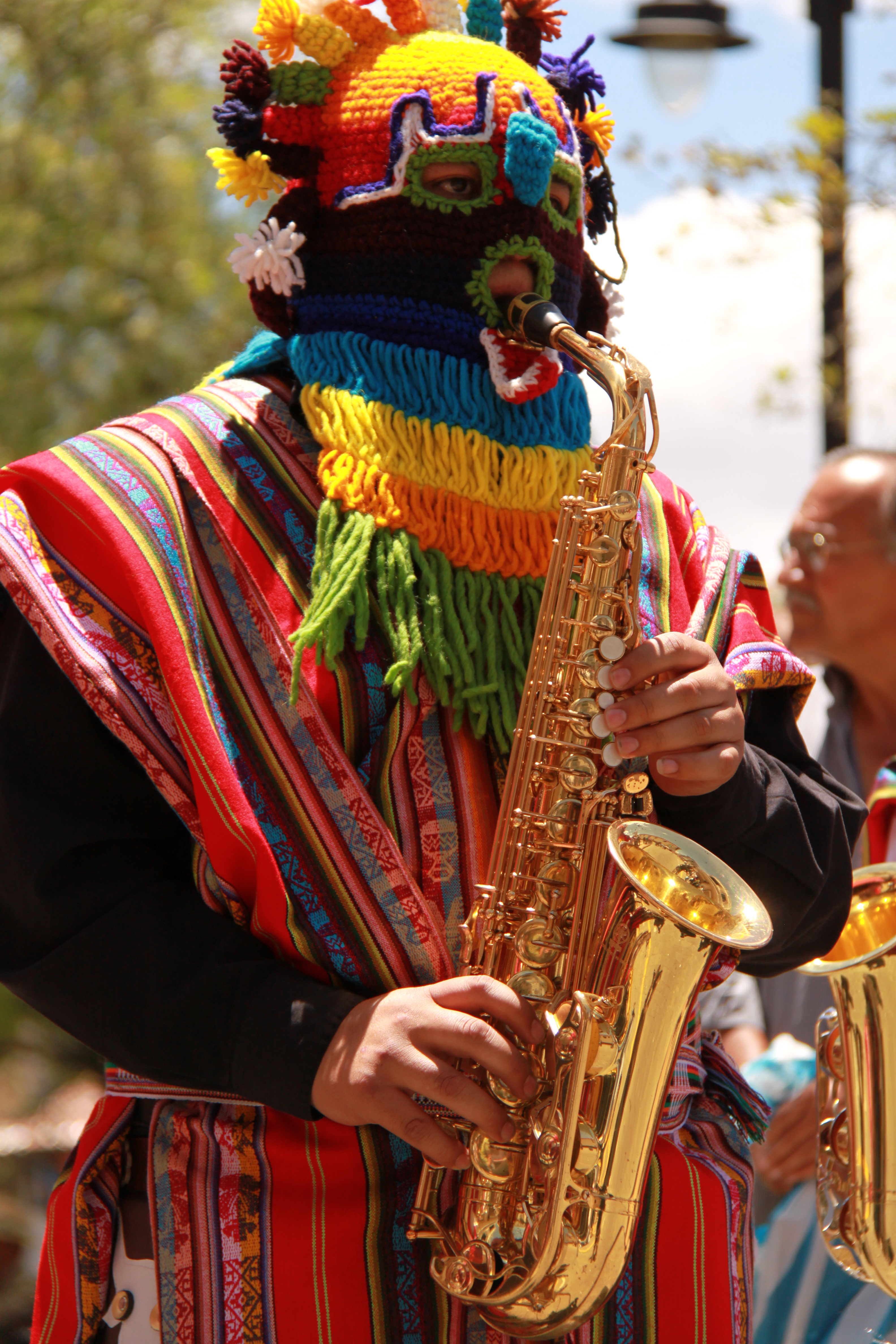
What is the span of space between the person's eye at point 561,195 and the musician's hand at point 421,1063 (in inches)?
42.9

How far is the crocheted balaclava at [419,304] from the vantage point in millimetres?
1907

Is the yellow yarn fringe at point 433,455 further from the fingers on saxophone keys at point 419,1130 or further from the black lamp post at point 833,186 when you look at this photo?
the black lamp post at point 833,186

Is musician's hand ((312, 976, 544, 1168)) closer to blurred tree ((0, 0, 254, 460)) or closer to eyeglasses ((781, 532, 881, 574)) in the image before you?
eyeglasses ((781, 532, 881, 574))

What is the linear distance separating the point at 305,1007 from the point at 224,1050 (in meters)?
0.11

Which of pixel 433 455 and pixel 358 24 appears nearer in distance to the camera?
pixel 433 455

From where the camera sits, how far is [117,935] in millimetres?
1766

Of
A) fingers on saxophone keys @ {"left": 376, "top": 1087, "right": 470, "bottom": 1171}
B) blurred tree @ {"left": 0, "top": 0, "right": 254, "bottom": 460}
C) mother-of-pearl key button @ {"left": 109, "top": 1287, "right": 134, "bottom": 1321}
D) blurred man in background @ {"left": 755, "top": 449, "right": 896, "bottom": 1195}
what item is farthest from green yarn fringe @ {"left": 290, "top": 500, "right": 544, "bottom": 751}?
blurred tree @ {"left": 0, "top": 0, "right": 254, "bottom": 460}

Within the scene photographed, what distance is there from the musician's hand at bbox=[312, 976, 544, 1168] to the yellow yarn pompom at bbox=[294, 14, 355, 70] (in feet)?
4.26

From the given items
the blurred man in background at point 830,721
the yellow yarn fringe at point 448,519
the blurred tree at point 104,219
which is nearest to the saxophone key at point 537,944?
the yellow yarn fringe at point 448,519

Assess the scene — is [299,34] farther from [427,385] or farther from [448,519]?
[448,519]

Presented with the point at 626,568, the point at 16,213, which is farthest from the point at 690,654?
the point at 16,213

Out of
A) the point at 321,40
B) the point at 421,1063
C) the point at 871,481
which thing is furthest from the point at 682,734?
the point at 871,481

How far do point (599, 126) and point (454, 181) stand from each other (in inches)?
13.8

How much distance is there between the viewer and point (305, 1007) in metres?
1.70
